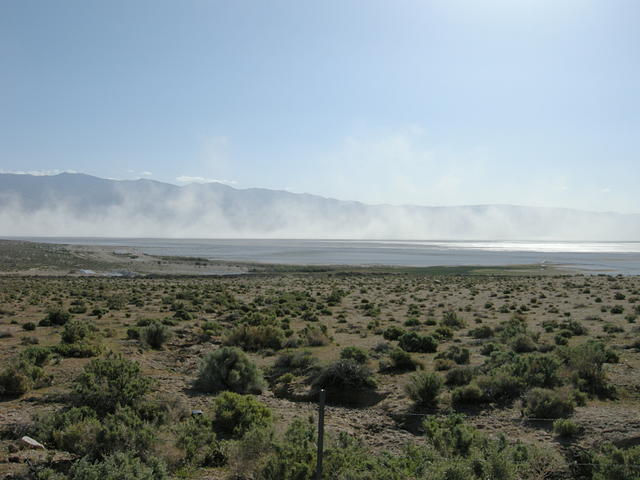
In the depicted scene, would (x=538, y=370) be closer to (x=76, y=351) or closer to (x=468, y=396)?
(x=468, y=396)

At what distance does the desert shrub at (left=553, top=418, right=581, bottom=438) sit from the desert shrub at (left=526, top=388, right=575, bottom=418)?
83 centimetres

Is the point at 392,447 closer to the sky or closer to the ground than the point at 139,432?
closer to the ground

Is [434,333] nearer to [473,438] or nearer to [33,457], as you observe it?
[473,438]

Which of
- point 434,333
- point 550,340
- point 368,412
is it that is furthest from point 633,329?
point 368,412

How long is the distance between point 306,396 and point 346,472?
5406 millimetres

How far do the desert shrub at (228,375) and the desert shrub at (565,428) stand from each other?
6925 millimetres

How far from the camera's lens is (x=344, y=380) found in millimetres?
11383

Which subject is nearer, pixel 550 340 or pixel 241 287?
pixel 550 340

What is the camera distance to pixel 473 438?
24.2 feet

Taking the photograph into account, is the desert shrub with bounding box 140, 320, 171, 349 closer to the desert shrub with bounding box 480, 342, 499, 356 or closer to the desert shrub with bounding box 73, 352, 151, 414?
the desert shrub with bounding box 73, 352, 151, 414

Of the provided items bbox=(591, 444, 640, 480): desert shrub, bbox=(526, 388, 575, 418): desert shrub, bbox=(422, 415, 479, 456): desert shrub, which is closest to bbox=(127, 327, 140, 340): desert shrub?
bbox=(422, 415, 479, 456): desert shrub

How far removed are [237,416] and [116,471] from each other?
11.5 ft

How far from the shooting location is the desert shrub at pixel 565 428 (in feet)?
→ 26.8

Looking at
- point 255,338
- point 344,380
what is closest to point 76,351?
point 255,338
